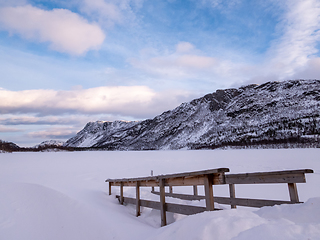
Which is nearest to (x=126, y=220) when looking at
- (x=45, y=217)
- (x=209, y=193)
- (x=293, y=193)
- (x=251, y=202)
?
(x=45, y=217)

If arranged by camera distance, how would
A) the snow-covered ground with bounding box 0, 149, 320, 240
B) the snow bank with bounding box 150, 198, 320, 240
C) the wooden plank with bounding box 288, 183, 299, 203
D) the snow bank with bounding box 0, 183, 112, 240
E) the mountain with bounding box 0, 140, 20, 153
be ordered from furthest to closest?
the mountain with bounding box 0, 140, 20, 153, the snow bank with bounding box 0, 183, 112, 240, the wooden plank with bounding box 288, 183, 299, 203, the snow-covered ground with bounding box 0, 149, 320, 240, the snow bank with bounding box 150, 198, 320, 240

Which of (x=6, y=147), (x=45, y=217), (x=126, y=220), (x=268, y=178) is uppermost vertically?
(x=6, y=147)

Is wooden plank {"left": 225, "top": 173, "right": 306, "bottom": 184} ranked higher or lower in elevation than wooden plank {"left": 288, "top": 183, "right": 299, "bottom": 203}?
higher

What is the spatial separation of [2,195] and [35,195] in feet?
3.22

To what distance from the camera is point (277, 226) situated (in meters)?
2.70

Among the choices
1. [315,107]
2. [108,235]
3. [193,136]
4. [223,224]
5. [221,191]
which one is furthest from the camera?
[193,136]

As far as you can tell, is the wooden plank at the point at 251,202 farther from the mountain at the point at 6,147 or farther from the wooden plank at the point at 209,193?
the mountain at the point at 6,147

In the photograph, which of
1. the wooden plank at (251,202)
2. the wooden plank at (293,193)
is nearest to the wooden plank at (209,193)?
the wooden plank at (251,202)

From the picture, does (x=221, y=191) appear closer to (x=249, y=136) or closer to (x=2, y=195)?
(x=2, y=195)

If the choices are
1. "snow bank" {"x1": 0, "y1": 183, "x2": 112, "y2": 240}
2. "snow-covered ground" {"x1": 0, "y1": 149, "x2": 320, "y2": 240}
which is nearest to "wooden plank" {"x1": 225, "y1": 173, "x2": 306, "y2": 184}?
"snow-covered ground" {"x1": 0, "y1": 149, "x2": 320, "y2": 240}

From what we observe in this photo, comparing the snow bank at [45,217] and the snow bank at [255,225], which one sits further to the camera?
the snow bank at [45,217]

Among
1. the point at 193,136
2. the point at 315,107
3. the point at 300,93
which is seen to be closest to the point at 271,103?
the point at 300,93

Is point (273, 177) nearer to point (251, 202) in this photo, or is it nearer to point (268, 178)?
point (268, 178)

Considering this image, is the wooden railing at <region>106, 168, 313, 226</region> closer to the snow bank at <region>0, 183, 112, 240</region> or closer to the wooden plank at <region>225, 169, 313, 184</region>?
the wooden plank at <region>225, 169, 313, 184</region>
